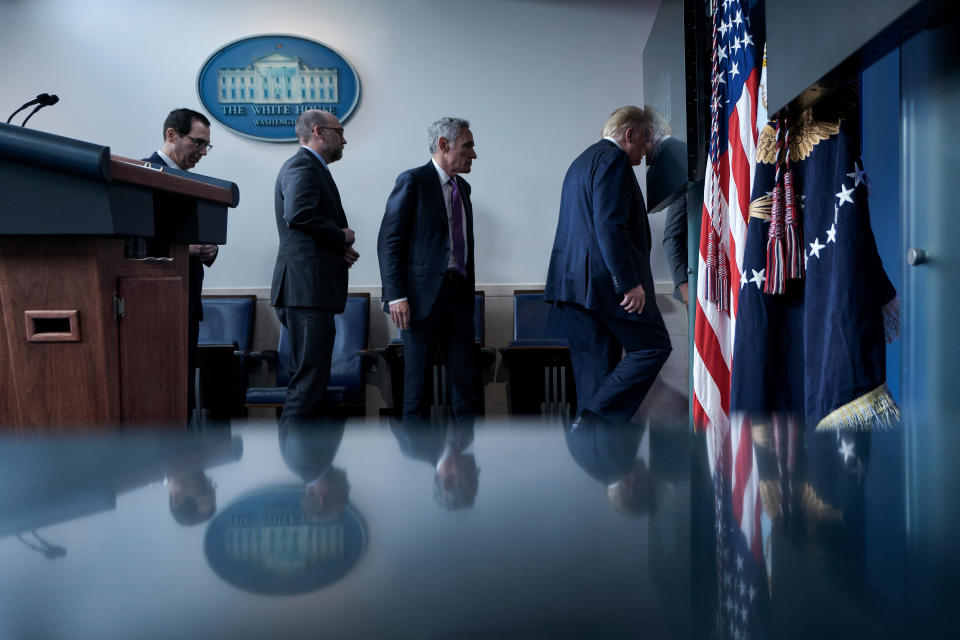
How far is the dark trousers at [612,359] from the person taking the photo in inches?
119

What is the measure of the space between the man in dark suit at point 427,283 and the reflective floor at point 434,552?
9.64ft

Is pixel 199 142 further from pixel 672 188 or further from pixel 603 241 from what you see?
pixel 672 188

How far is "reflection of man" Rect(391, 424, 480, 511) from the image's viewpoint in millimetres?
280

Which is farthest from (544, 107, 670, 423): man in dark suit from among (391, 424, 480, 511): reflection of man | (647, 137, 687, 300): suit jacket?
(391, 424, 480, 511): reflection of man

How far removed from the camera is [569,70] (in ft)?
17.2

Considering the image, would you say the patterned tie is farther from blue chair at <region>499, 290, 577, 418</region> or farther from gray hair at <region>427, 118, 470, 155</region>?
blue chair at <region>499, 290, 577, 418</region>

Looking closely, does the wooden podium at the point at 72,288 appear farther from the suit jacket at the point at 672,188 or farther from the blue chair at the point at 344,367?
the blue chair at the point at 344,367

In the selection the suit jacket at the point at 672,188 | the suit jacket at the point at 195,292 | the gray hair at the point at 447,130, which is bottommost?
the suit jacket at the point at 195,292

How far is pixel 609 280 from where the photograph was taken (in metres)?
3.01

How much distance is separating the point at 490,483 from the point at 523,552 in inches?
4.1

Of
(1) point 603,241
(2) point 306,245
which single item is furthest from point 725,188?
(2) point 306,245

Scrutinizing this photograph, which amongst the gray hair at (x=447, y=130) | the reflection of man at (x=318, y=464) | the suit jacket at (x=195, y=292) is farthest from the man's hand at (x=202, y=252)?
the reflection of man at (x=318, y=464)

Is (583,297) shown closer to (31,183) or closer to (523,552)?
(31,183)

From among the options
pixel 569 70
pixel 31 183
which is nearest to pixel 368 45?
pixel 569 70
